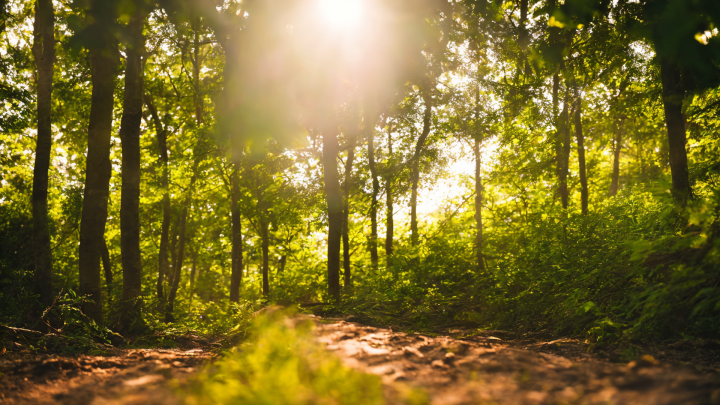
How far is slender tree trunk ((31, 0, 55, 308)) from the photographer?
853cm

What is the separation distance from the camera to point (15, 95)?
10844mm

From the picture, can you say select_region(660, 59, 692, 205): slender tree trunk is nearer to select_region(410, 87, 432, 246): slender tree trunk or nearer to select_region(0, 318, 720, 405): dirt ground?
select_region(0, 318, 720, 405): dirt ground

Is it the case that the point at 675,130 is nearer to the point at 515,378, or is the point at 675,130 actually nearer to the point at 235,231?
the point at 515,378

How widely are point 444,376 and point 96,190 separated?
7.54m

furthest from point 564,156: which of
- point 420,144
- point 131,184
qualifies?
point 131,184

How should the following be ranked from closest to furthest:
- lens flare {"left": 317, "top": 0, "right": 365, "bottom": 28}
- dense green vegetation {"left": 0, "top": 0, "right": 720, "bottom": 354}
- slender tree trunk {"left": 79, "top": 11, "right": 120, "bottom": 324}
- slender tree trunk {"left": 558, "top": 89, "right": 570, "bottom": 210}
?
1. dense green vegetation {"left": 0, "top": 0, "right": 720, "bottom": 354}
2. lens flare {"left": 317, "top": 0, "right": 365, "bottom": 28}
3. slender tree trunk {"left": 79, "top": 11, "right": 120, "bottom": 324}
4. slender tree trunk {"left": 558, "top": 89, "right": 570, "bottom": 210}

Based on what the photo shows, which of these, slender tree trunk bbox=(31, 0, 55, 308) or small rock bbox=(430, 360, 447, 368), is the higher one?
slender tree trunk bbox=(31, 0, 55, 308)

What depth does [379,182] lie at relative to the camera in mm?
14125

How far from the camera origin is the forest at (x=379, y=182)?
3.74 metres

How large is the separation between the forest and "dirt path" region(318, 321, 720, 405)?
4cm

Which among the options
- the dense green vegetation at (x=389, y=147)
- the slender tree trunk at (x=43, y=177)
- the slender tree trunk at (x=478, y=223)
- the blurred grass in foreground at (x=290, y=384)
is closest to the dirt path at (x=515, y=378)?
the blurred grass in foreground at (x=290, y=384)

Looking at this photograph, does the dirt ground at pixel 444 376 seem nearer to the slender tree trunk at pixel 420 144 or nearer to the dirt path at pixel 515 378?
the dirt path at pixel 515 378

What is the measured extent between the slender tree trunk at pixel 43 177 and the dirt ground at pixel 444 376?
4155 mm

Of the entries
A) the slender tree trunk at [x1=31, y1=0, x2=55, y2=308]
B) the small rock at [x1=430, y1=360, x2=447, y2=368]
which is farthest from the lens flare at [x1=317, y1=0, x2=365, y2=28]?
the slender tree trunk at [x1=31, y1=0, x2=55, y2=308]
